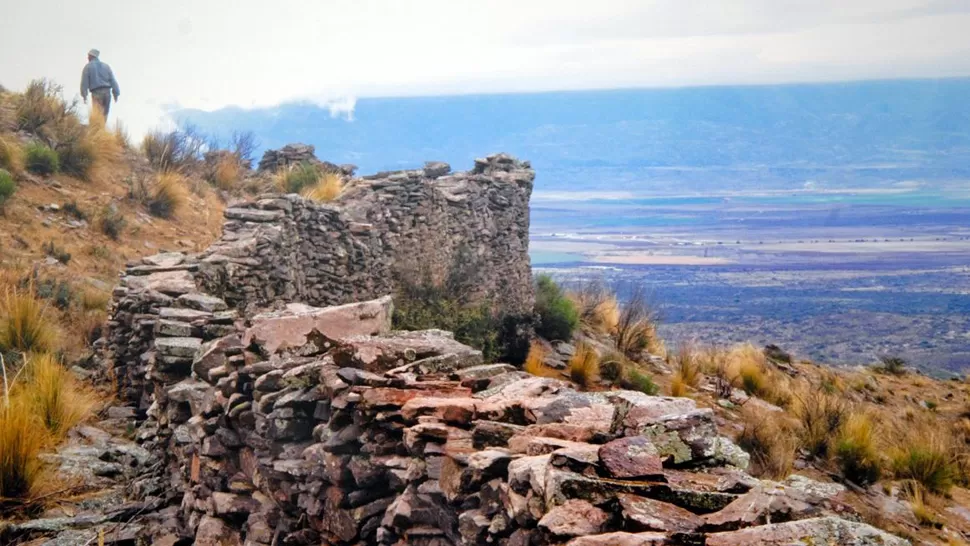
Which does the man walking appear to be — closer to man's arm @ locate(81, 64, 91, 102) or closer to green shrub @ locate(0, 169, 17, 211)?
man's arm @ locate(81, 64, 91, 102)

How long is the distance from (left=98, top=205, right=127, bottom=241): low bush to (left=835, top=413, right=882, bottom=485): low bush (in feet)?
43.6

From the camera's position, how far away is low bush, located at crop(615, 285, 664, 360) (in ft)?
76.5

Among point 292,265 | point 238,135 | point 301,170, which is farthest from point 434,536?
point 238,135

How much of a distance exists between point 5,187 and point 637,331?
526 inches

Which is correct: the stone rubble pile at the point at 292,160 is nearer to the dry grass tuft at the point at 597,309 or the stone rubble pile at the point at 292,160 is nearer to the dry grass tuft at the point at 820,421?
the dry grass tuft at the point at 597,309

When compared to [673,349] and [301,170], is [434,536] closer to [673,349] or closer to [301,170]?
[301,170]

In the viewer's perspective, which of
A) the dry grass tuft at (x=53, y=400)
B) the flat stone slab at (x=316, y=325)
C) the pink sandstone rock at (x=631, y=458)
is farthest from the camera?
the dry grass tuft at (x=53, y=400)

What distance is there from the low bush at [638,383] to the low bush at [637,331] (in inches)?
155

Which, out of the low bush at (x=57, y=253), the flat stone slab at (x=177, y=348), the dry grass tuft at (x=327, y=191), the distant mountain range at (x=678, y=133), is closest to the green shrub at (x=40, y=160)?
the low bush at (x=57, y=253)

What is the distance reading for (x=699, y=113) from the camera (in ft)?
357

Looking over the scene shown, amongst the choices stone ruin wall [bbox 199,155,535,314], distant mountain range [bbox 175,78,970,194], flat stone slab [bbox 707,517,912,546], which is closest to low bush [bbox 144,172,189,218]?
stone ruin wall [bbox 199,155,535,314]

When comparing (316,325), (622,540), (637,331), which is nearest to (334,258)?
(316,325)

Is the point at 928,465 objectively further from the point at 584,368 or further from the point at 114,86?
the point at 114,86

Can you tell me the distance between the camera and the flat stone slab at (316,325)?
25.8 ft
